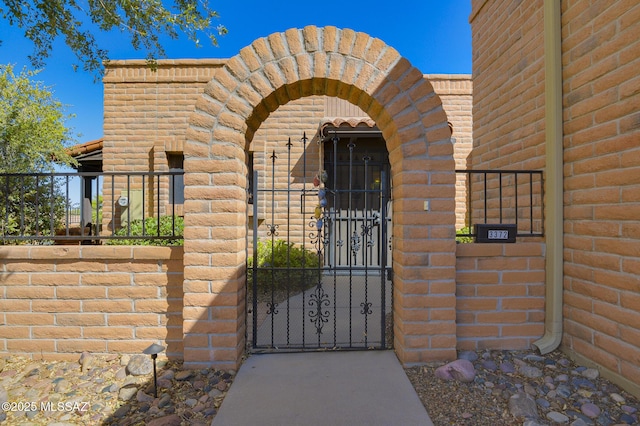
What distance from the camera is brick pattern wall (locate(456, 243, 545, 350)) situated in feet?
8.83

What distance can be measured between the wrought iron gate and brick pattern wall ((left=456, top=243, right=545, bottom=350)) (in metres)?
0.73

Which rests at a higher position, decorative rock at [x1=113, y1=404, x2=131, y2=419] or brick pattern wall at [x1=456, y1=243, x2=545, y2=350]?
brick pattern wall at [x1=456, y1=243, x2=545, y2=350]

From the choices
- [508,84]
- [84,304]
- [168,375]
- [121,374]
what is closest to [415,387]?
[168,375]

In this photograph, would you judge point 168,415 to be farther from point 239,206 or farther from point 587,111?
point 587,111

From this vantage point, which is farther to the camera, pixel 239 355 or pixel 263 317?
pixel 263 317

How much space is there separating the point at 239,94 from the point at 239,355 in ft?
7.20

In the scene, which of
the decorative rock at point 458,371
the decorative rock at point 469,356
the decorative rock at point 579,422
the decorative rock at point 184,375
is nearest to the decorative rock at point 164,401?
the decorative rock at point 184,375

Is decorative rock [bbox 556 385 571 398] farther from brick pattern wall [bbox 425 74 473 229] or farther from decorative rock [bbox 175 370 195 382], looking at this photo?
brick pattern wall [bbox 425 74 473 229]

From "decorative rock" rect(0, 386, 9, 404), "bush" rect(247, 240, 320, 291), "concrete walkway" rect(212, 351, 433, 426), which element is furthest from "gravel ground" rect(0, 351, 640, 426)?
"bush" rect(247, 240, 320, 291)

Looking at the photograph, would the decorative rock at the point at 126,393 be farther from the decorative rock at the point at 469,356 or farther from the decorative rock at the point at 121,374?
the decorative rock at the point at 469,356

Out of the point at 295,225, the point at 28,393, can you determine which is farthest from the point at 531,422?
the point at 295,225

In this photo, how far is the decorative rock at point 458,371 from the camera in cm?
235

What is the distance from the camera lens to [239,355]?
261 cm

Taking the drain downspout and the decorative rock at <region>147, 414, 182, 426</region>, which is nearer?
the decorative rock at <region>147, 414, 182, 426</region>
